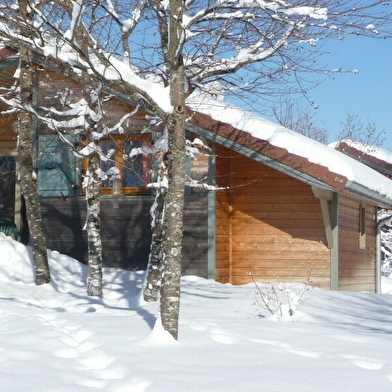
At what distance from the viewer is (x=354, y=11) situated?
7254 millimetres

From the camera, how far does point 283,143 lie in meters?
11.4

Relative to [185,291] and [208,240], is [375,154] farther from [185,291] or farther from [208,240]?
[185,291]

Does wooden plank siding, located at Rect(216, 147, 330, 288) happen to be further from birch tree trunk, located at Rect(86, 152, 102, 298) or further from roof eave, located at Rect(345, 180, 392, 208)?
birch tree trunk, located at Rect(86, 152, 102, 298)

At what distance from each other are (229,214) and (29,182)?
376 centimetres

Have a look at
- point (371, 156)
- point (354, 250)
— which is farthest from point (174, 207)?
point (371, 156)

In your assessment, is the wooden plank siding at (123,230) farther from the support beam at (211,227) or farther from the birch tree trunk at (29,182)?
the birch tree trunk at (29,182)

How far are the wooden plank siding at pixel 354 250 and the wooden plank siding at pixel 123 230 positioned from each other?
256 centimetres

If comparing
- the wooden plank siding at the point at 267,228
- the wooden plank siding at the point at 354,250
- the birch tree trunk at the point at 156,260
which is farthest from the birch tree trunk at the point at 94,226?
the wooden plank siding at the point at 354,250

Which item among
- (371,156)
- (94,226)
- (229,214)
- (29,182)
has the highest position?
(371,156)

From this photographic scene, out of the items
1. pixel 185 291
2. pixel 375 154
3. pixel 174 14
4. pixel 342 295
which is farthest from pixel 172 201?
pixel 375 154

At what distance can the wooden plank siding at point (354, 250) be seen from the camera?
514 inches

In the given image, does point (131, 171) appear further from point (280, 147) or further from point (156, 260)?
point (156, 260)

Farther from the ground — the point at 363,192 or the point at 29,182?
the point at 29,182

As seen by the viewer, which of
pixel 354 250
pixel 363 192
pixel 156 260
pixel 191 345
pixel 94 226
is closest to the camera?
pixel 191 345
